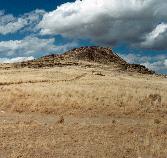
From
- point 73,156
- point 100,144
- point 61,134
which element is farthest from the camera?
point 61,134

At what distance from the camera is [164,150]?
1872cm

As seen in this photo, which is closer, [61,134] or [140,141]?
[140,141]

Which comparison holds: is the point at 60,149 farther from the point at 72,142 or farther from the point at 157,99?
the point at 157,99

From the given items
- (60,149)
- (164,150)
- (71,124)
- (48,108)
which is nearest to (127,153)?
(164,150)

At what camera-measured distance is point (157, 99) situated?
40.4 m

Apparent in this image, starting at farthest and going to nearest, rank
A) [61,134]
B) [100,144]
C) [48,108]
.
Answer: [48,108]
[61,134]
[100,144]

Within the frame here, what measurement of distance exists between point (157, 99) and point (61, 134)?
1988 centimetres

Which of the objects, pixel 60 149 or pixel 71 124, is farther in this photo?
pixel 71 124

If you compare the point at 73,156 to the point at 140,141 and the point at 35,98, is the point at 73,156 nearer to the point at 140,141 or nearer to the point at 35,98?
the point at 140,141

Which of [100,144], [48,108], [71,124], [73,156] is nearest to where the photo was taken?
[73,156]

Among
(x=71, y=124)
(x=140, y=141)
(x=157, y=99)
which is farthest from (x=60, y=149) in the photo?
(x=157, y=99)

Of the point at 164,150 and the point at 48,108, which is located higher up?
the point at 48,108

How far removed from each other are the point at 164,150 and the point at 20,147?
245 inches

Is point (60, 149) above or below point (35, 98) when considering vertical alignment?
below
